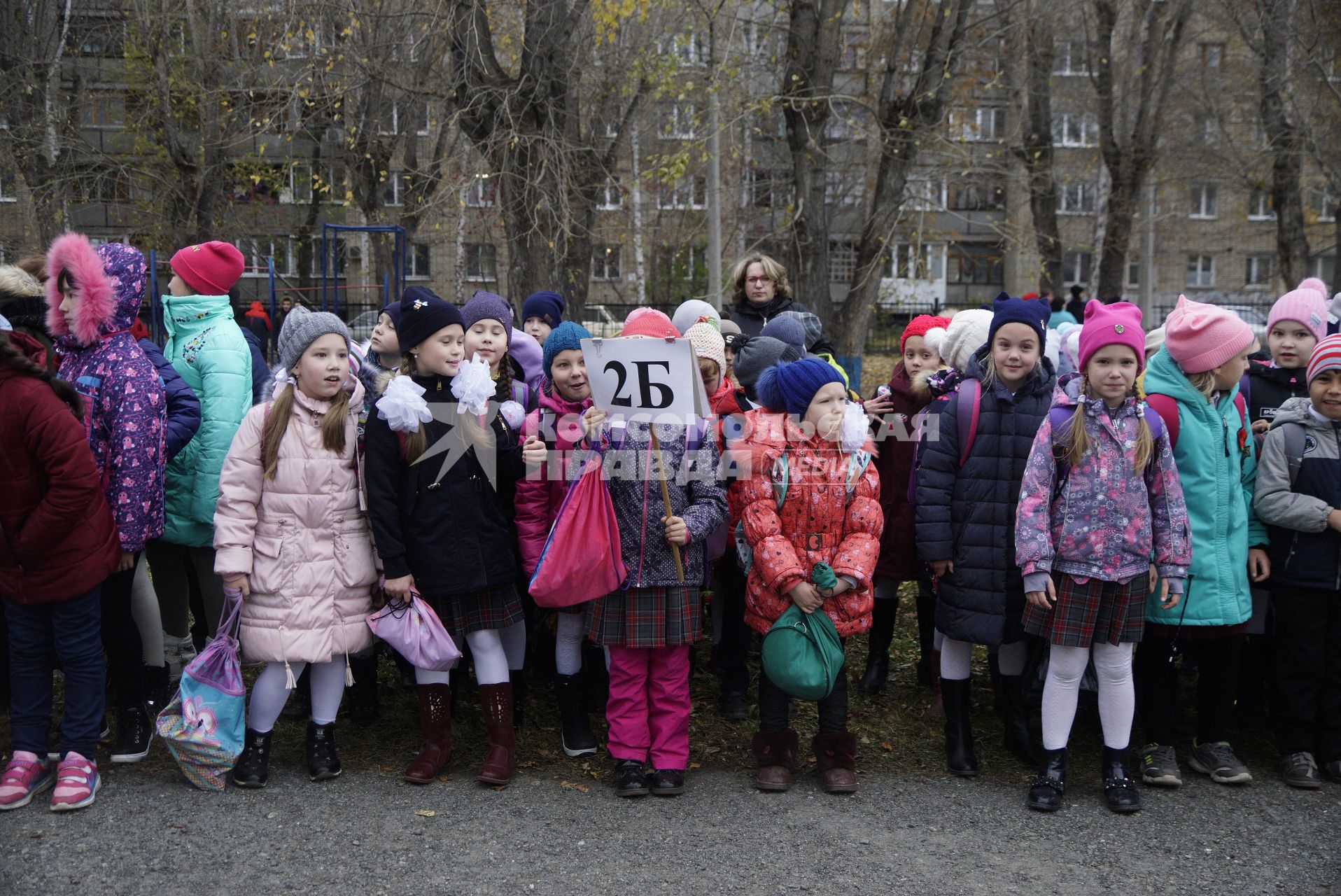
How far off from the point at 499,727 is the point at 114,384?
2.16 metres

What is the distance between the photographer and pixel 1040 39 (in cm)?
1798

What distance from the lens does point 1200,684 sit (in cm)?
496

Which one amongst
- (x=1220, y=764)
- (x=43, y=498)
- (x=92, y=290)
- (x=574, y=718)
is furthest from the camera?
(x=574, y=718)

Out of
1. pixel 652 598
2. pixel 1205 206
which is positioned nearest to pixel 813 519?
pixel 652 598

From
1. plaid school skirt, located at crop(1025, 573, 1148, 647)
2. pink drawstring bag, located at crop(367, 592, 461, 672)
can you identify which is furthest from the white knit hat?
pink drawstring bag, located at crop(367, 592, 461, 672)

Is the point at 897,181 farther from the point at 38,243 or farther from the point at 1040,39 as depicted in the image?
the point at 38,243

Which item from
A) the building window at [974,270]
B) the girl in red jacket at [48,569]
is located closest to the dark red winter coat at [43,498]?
the girl in red jacket at [48,569]

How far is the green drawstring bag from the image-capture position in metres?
4.38

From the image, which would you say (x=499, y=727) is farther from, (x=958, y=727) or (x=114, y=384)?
(x=114, y=384)

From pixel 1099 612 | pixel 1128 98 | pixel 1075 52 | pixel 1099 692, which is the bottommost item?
pixel 1099 692

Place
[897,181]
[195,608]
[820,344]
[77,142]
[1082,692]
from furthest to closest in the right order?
[77,142], [897,181], [820,344], [195,608], [1082,692]

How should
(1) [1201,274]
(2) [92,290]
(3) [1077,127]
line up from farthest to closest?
(1) [1201,274]
(3) [1077,127]
(2) [92,290]

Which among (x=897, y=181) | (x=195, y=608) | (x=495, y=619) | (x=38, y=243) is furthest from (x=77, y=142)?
(x=495, y=619)

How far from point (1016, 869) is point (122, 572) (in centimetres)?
381
